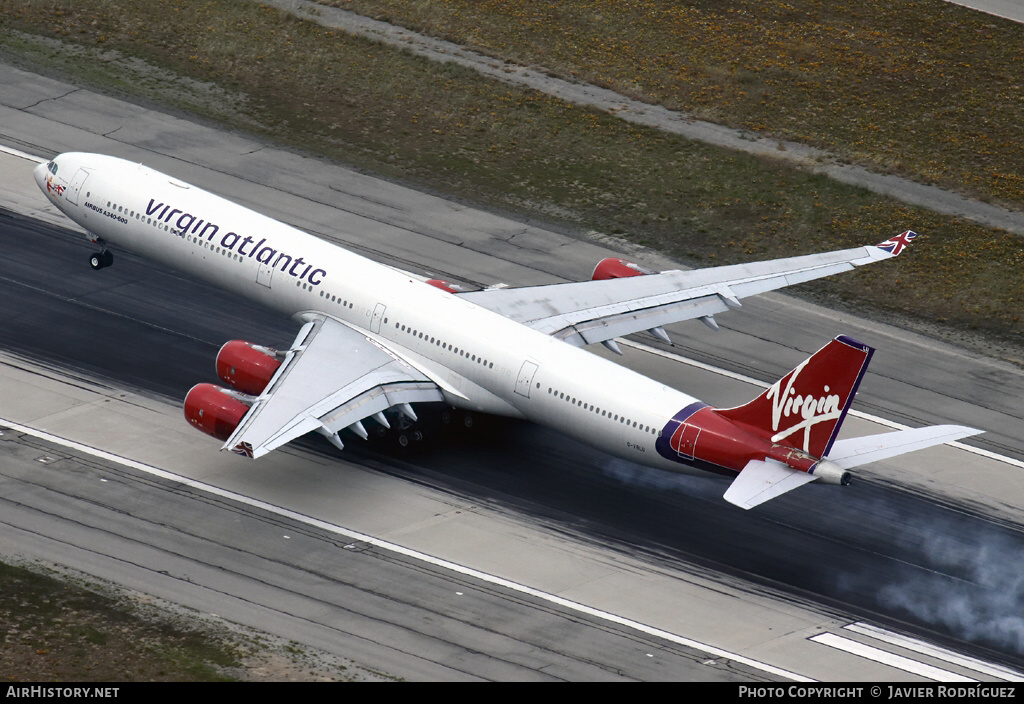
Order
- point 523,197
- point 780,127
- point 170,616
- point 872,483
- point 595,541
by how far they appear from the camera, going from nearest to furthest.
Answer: point 170,616
point 595,541
point 872,483
point 523,197
point 780,127

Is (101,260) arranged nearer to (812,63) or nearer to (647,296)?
(647,296)

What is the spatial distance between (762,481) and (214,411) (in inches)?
680

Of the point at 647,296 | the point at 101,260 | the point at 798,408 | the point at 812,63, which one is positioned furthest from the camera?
the point at 812,63

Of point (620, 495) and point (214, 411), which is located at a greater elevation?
point (620, 495)

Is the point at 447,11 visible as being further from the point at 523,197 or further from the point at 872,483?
the point at 872,483

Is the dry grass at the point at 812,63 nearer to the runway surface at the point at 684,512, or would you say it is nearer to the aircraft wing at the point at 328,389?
the runway surface at the point at 684,512

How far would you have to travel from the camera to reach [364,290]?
55.5 meters

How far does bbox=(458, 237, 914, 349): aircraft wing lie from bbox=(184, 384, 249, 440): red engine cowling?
405 inches

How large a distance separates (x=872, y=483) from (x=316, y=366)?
1919cm

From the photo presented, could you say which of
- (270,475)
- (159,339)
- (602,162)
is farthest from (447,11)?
(270,475)

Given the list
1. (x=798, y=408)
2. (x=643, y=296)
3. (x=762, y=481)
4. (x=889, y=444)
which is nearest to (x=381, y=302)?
(x=643, y=296)

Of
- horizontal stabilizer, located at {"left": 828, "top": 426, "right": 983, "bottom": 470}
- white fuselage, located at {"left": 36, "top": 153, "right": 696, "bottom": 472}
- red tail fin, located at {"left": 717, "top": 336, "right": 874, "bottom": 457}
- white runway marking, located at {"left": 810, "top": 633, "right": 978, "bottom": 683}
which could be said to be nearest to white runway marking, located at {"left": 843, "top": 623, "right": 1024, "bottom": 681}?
white runway marking, located at {"left": 810, "top": 633, "right": 978, "bottom": 683}

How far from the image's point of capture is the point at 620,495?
5222cm

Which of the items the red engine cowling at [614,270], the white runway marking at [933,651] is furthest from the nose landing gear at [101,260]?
the white runway marking at [933,651]
